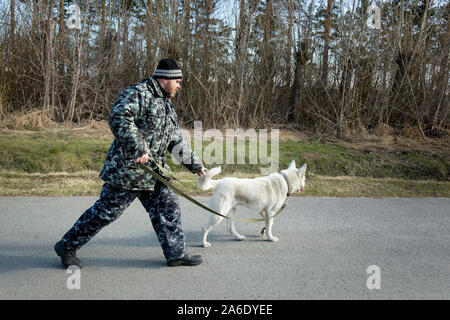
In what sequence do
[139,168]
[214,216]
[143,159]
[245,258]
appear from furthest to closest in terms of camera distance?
[214,216], [245,258], [139,168], [143,159]

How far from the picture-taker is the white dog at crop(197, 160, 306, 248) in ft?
Result: 15.7

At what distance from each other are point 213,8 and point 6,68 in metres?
8.08

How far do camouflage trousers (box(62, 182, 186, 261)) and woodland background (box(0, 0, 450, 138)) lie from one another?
32.2 ft

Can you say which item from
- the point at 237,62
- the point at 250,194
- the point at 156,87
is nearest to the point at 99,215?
the point at 156,87

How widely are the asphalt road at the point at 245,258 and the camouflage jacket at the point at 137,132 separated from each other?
102 cm

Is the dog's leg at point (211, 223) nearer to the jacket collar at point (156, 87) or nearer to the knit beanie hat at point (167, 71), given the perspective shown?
the jacket collar at point (156, 87)

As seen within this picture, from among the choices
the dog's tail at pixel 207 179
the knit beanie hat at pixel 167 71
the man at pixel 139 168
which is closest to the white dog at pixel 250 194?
the dog's tail at pixel 207 179

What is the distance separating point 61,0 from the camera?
14.2 metres

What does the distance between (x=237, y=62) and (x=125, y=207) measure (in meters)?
10.8

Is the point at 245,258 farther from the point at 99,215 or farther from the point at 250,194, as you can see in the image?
the point at 99,215

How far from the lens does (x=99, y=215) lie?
387 cm

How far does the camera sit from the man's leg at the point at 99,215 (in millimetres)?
3877

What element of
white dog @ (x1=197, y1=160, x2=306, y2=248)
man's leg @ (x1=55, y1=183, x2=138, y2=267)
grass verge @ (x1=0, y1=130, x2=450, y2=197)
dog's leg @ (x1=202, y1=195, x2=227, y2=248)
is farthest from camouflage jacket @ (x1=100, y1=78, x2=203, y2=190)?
grass verge @ (x1=0, y1=130, x2=450, y2=197)

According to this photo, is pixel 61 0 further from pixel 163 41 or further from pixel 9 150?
pixel 9 150
